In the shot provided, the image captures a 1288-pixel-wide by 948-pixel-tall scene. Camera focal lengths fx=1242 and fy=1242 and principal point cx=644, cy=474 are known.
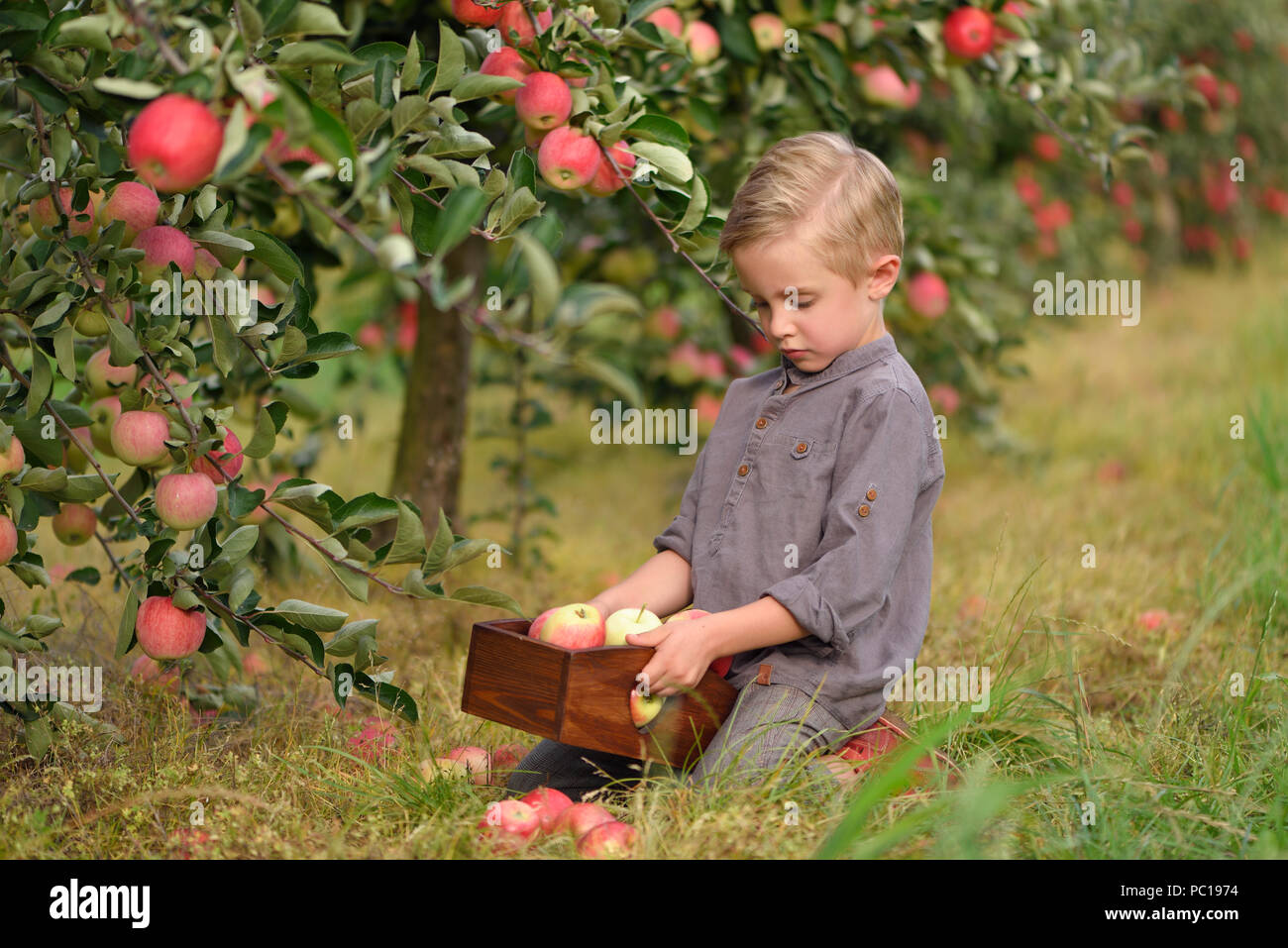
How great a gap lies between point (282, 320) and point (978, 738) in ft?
4.29

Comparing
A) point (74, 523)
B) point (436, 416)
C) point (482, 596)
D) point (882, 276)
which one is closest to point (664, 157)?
point (882, 276)

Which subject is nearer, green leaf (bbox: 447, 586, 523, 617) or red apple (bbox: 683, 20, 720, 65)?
green leaf (bbox: 447, 586, 523, 617)

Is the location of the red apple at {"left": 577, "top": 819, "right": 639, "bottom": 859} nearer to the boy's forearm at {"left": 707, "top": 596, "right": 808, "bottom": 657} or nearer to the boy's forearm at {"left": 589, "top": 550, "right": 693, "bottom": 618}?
the boy's forearm at {"left": 707, "top": 596, "right": 808, "bottom": 657}

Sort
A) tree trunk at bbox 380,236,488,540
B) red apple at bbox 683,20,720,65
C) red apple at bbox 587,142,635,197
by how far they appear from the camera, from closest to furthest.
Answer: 1. red apple at bbox 587,142,635,197
2. red apple at bbox 683,20,720,65
3. tree trunk at bbox 380,236,488,540

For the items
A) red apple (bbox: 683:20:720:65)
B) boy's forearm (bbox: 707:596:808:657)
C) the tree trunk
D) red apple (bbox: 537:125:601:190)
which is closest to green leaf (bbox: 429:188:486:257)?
red apple (bbox: 537:125:601:190)

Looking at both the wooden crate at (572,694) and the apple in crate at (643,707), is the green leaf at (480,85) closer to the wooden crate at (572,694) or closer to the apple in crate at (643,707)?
the wooden crate at (572,694)

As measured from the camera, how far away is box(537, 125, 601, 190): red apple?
1.67 m

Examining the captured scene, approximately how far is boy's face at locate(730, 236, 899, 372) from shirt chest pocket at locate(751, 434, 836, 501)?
123mm

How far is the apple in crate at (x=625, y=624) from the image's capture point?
5.95 ft

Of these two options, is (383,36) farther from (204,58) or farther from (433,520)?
(204,58)

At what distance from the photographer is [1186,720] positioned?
2146 millimetres

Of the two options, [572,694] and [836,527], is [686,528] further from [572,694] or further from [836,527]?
[572,694]

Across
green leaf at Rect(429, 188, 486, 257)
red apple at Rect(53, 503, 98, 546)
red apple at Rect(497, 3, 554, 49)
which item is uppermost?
red apple at Rect(497, 3, 554, 49)
